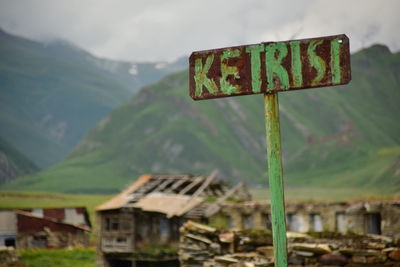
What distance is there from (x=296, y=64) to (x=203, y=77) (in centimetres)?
126

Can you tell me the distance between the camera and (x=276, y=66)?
715 centimetres

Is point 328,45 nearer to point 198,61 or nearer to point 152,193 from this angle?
point 198,61

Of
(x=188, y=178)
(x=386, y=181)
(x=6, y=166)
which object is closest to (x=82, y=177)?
(x=6, y=166)

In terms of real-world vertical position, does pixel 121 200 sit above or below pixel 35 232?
above

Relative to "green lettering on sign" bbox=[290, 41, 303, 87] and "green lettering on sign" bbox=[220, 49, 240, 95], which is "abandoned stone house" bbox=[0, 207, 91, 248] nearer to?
"green lettering on sign" bbox=[220, 49, 240, 95]

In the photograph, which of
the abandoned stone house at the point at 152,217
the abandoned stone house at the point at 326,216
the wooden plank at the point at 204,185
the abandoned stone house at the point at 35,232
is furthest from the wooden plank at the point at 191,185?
the abandoned stone house at the point at 35,232

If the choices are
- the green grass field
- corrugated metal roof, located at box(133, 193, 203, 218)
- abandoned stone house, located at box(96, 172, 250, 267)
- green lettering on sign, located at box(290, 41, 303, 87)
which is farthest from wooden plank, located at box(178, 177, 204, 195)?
green lettering on sign, located at box(290, 41, 303, 87)

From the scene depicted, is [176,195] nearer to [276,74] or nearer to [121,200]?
[121,200]

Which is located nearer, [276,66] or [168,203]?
[276,66]

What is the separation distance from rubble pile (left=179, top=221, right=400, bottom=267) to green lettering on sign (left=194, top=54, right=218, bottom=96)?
5.49m

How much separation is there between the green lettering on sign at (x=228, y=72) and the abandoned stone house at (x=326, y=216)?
80.6 ft

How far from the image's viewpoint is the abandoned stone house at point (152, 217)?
3766 centimetres

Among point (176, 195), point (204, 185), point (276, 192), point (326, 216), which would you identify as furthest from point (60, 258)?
point (276, 192)

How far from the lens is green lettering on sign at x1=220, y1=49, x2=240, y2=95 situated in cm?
732
